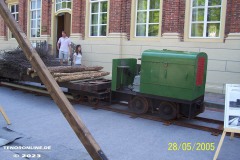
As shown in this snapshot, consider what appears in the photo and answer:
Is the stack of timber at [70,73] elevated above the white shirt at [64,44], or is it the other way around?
the white shirt at [64,44]

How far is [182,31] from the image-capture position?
12680 millimetres

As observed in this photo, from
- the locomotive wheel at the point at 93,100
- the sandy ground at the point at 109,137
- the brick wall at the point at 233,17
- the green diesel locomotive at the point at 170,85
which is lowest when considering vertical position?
the sandy ground at the point at 109,137

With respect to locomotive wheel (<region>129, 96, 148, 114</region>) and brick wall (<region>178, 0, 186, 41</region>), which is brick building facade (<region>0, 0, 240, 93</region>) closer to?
brick wall (<region>178, 0, 186, 41</region>)

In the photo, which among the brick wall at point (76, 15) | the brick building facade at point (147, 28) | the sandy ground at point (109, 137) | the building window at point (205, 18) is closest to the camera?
the sandy ground at point (109, 137)

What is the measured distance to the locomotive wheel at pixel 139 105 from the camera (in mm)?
8016

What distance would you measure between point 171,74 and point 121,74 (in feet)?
5.79

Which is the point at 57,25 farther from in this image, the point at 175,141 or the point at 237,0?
the point at 175,141

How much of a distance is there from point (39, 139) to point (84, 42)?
438 inches

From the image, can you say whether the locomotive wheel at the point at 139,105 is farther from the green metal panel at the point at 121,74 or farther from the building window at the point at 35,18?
the building window at the point at 35,18

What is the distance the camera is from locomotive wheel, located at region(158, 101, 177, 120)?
24.5ft

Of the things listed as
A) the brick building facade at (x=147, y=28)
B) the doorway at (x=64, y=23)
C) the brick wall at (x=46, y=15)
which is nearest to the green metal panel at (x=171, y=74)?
the brick building facade at (x=147, y=28)

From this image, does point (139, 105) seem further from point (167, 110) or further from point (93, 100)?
point (93, 100)

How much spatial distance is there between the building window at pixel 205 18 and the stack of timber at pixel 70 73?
15.6 ft

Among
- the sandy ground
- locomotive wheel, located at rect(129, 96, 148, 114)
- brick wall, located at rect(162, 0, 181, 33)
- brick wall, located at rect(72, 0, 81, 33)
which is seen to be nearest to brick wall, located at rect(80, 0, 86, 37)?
brick wall, located at rect(72, 0, 81, 33)
